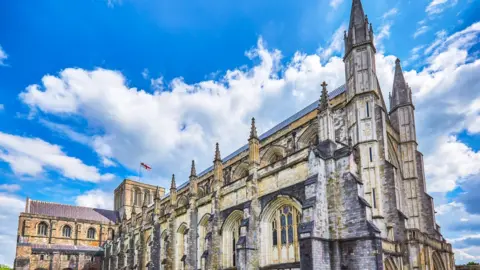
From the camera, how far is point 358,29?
24625 mm

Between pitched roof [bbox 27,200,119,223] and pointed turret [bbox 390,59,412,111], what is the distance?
161 ft

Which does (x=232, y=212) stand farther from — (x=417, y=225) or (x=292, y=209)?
(x=417, y=225)

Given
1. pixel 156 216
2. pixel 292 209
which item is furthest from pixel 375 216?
pixel 156 216

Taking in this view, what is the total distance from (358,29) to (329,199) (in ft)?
40.4

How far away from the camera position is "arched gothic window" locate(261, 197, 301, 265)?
19.8 metres

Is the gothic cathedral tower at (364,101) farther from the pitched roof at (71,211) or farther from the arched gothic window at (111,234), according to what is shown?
the pitched roof at (71,211)

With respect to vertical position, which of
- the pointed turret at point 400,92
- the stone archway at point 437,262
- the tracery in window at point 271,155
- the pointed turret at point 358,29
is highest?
the pointed turret at point 358,29

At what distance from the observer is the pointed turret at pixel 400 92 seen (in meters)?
30.1

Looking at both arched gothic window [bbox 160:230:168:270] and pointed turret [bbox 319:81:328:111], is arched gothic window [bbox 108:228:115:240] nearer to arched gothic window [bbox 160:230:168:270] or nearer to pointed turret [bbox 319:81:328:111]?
arched gothic window [bbox 160:230:168:270]

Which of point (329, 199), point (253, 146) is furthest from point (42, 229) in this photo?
point (329, 199)

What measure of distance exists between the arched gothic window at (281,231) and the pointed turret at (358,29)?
11465 millimetres

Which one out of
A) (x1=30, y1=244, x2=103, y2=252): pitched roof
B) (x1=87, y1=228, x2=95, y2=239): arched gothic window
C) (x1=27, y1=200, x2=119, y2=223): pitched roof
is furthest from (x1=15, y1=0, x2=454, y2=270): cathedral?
(x1=27, y1=200, x2=119, y2=223): pitched roof

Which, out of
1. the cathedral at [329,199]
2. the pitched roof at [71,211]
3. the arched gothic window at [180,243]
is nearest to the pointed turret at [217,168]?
the cathedral at [329,199]

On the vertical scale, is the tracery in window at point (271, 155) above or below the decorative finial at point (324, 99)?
below
